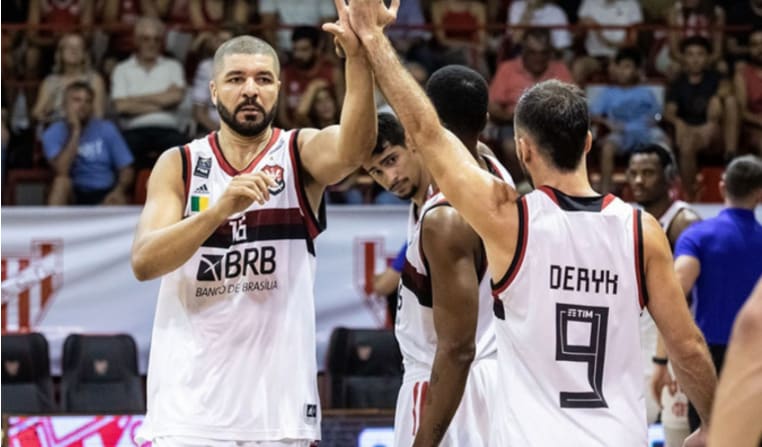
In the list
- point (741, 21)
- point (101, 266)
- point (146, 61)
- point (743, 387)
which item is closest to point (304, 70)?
point (146, 61)

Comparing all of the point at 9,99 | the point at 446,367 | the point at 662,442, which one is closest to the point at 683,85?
the point at 662,442

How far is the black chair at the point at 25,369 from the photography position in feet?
32.6

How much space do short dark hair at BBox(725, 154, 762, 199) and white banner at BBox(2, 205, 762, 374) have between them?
2.37 meters

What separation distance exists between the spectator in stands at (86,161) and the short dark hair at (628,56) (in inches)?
190

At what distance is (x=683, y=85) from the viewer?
13.1 m

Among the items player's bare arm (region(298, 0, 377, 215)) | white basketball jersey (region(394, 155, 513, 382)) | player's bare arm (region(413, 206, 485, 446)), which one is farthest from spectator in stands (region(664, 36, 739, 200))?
player's bare arm (region(298, 0, 377, 215))

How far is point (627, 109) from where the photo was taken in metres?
12.9

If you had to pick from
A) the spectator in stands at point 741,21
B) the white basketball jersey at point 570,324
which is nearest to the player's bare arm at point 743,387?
the white basketball jersey at point 570,324

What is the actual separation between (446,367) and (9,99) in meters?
9.00

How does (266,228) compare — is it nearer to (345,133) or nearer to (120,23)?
(345,133)

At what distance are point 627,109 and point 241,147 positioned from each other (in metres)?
8.48

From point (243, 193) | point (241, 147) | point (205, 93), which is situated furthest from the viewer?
point (205, 93)

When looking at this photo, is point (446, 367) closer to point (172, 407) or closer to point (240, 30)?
point (172, 407)

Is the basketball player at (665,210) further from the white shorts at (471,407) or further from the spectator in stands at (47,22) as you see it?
the spectator in stands at (47,22)
